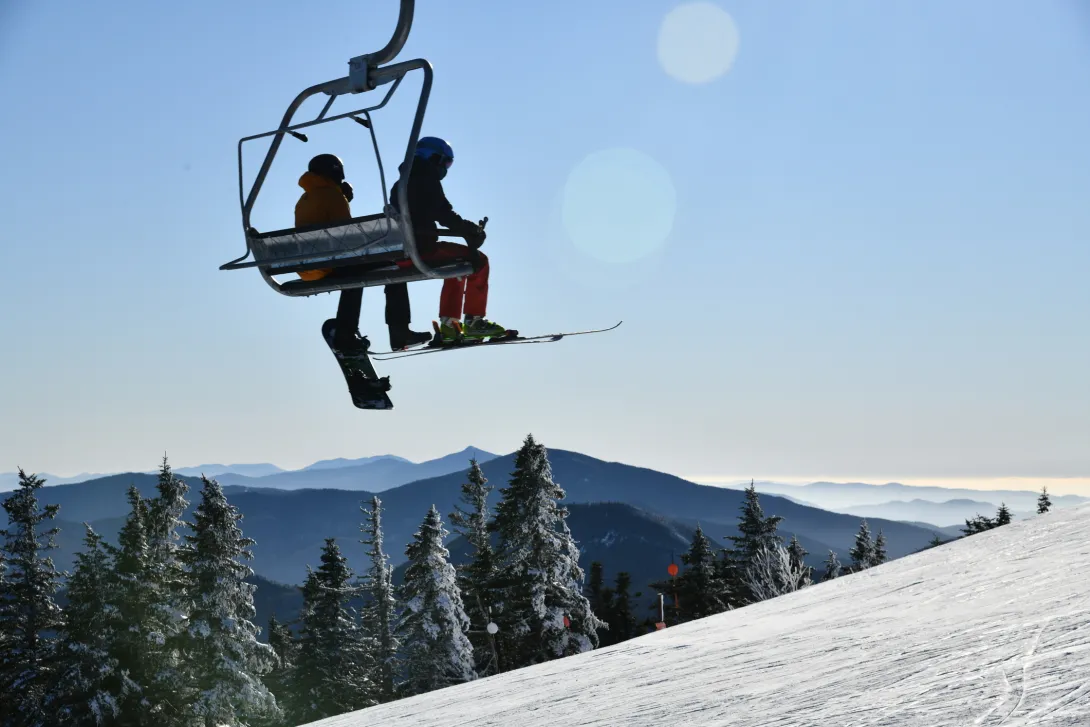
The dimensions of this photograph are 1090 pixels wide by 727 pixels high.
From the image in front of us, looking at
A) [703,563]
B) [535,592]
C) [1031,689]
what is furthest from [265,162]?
[703,563]

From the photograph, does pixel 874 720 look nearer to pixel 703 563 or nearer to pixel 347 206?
pixel 347 206

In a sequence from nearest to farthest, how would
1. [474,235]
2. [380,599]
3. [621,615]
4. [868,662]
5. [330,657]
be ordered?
[868,662]
[474,235]
[330,657]
[380,599]
[621,615]

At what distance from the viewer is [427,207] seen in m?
→ 6.51

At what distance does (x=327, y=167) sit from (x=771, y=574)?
37474 millimetres

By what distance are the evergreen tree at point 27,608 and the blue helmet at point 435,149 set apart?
29730 mm

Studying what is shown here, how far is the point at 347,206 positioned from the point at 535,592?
2885 cm

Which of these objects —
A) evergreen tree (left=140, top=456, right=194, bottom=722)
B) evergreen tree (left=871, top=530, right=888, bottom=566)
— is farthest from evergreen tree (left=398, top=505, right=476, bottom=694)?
evergreen tree (left=871, top=530, right=888, bottom=566)

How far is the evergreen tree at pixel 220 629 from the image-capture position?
2828 cm

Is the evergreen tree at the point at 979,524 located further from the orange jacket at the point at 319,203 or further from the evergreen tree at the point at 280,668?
the orange jacket at the point at 319,203

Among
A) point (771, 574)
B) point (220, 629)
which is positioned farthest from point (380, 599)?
point (771, 574)

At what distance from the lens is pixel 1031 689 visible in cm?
329

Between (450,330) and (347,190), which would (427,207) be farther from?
(450,330)

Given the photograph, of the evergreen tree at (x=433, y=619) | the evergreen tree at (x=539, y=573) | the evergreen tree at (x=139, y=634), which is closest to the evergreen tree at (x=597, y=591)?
the evergreen tree at (x=433, y=619)

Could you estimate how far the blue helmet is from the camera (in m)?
6.85
